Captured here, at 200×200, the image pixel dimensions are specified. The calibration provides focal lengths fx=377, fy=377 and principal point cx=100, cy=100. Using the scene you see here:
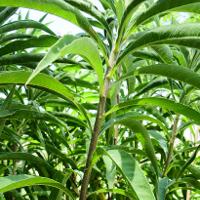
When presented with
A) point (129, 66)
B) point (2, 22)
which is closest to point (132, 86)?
point (129, 66)

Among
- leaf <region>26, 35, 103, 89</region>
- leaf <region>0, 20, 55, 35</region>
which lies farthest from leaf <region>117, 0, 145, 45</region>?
leaf <region>0, 20, 55, 35</region>

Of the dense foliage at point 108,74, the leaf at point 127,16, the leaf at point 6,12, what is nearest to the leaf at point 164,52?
the dense foliage at point 108,74

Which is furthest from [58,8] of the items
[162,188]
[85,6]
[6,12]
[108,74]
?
[162,188]

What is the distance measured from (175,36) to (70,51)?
25cm

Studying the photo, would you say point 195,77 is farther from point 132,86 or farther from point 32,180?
point 132,86

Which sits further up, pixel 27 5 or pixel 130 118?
pixel 27 5

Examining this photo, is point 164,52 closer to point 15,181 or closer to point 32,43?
point 32,43

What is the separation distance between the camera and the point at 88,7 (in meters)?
0.85

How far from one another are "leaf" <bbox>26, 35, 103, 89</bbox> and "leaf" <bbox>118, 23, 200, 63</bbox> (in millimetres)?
109

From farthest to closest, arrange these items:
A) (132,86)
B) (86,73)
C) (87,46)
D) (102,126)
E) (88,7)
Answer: (86,73)
(132,86)
(102,126)
(88,7)
(87,46)

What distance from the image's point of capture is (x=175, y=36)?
0.77 meters

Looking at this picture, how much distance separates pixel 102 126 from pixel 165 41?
0.30 meters

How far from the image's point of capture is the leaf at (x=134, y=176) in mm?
679

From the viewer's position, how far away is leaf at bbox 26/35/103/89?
0.54 m
